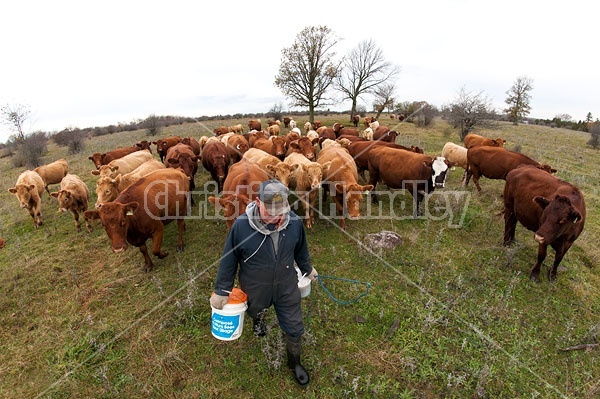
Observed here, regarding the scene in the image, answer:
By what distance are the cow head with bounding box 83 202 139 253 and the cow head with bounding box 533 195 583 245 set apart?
7230 mm

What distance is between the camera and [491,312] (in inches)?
198

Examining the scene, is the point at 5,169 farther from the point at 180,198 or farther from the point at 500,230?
the point at 500,230

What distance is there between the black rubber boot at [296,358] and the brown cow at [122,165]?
Result: 23.8 ft

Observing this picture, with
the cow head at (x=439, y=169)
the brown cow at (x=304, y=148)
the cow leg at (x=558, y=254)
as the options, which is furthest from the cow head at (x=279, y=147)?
the cow leg at (x=558, y=254)

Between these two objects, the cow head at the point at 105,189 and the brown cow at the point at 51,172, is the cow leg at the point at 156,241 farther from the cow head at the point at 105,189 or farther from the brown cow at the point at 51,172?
the brown cow at the point at 51,172

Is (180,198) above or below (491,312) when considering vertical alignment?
above

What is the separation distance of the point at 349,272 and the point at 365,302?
3.08ft

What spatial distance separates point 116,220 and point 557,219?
301 inches

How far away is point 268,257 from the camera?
326cm

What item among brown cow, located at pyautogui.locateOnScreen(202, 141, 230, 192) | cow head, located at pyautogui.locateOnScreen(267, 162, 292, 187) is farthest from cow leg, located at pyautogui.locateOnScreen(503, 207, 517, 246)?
brown cow, located at pyautogui.locateOnScreen(202, 141, 230, 192)

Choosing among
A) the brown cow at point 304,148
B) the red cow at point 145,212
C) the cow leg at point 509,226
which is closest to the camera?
the red cow at point 145,212

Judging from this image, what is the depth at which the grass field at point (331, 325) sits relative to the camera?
3.87 metres

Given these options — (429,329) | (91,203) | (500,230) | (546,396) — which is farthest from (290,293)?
(91,203)

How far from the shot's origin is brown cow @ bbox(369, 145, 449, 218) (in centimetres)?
822
